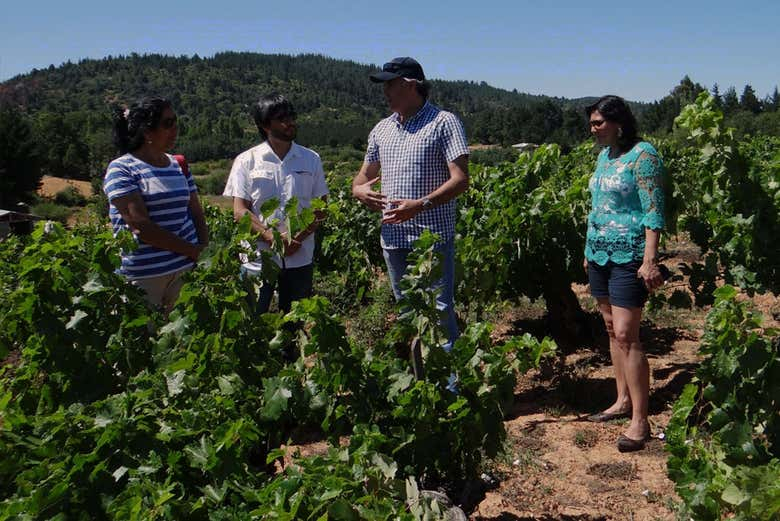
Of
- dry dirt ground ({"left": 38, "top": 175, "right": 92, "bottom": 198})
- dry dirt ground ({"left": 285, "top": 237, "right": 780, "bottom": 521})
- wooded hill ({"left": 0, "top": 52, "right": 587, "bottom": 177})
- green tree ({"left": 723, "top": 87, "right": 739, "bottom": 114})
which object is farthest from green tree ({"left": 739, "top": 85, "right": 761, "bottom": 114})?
dry dirt ground ({"left": 285, "top": 237, "right": 780, "bottom": 521})

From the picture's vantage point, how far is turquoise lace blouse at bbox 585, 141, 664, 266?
305 centimetres

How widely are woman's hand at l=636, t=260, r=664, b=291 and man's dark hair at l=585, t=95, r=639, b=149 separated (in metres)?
0.56

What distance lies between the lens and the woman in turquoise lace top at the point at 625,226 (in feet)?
10.00

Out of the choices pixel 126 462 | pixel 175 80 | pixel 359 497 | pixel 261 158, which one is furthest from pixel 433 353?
pixel 175 80

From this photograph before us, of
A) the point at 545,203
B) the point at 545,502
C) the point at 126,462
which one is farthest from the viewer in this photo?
the point at 545,203

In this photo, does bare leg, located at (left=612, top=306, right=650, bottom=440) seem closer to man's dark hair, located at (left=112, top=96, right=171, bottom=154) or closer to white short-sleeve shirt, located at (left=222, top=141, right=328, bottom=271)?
white short-sleeve shirt, located at (left=222, top=141, right=328, bottom=271)

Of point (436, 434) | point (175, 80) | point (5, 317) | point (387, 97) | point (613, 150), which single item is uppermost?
point (175, 80)

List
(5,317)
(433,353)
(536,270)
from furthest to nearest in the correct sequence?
(536,270) → (5,317) → (433,353)

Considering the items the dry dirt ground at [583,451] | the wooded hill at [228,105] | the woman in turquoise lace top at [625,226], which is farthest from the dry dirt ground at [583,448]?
the wooded hill at [228,105]

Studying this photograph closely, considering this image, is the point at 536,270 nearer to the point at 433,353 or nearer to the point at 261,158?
the point at 261,158

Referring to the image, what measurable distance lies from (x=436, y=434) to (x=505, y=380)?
30 centimetres

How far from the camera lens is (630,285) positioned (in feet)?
10.4

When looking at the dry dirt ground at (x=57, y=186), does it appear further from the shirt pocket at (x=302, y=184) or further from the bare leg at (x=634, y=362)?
the bare leg at (x=634, y=362)

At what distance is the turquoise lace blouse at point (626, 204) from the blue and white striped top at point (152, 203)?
1.96 metres
